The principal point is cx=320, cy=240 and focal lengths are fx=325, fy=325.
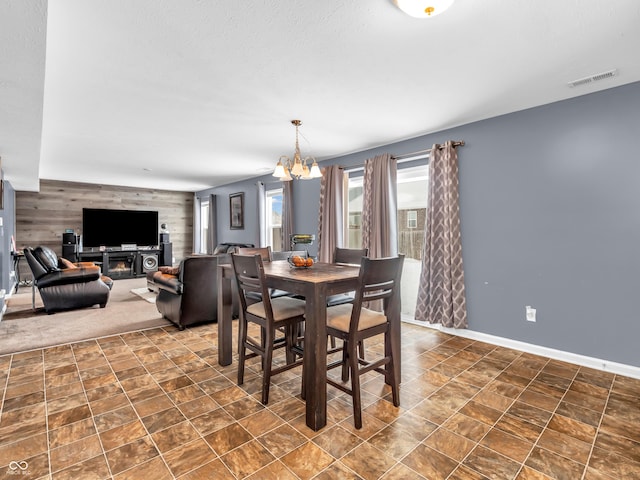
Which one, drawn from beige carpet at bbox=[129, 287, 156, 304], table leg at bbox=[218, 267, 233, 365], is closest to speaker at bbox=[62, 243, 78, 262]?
beige carpet at bbox=[129, 287, 156, 304]

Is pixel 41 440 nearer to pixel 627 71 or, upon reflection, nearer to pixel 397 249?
pixel 397 249

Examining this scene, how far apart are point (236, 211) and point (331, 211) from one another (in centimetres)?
345

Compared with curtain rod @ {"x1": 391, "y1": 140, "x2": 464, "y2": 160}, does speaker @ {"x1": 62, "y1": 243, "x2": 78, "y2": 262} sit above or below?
below

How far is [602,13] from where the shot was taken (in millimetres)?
1798

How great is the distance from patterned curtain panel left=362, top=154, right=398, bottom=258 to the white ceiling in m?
0.40

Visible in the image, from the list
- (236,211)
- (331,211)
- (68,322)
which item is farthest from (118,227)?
(331,211)

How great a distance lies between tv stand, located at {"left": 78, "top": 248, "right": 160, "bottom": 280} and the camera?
7605 millimetres

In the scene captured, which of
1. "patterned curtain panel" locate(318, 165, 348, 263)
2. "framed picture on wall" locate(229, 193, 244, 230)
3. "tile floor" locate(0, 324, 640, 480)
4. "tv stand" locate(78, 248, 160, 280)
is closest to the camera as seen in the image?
"tile floor" locate(0, 324, 640, 480)

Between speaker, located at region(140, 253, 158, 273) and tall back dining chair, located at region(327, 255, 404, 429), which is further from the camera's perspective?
speaker, located at region(140, 253, 158, 273)

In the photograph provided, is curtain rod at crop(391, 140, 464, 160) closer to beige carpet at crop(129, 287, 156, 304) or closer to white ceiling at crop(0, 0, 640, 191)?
white ceiling at crop(0, 0, 640, 191)

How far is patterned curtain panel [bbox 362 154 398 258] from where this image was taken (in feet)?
13.6

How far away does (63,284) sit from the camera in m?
4.43

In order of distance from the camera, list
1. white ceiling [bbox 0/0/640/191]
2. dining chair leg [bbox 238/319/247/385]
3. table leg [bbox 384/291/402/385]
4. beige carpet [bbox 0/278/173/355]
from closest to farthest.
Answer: white ceiling [bbox 0/0/640/191] < table leg [bbox 384/291/402/385] < dining chair leg [bbox 238/319/247/385] < beige carpet [bbox 0/278/173/355]

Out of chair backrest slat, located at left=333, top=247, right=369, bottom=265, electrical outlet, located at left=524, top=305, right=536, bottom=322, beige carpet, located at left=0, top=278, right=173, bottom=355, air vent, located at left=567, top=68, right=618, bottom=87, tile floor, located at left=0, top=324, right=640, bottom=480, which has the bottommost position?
tile floor, located at left=0, top=324, right=640, bottom=480
